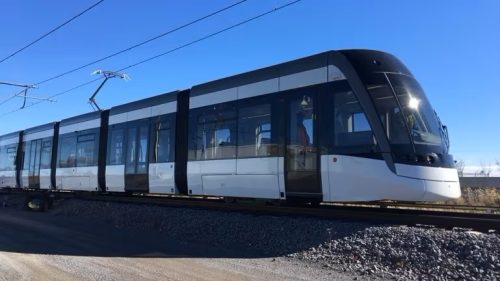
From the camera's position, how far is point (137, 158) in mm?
16828

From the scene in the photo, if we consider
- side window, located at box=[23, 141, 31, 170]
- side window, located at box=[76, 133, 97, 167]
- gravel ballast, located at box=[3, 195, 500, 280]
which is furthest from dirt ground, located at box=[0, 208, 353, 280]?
side window, located at box=[23, 141, 31, 170]

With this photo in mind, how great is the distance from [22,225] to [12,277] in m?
7.39

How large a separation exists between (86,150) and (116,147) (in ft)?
8.63

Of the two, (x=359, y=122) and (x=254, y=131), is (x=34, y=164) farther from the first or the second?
(x=359, y=122)

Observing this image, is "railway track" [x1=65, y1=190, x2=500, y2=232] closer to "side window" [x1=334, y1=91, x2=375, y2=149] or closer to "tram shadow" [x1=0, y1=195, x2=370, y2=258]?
"tram shadow" [x1=0, y1=195, x2=370, y2=258]

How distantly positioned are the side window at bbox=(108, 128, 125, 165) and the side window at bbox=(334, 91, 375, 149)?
31.2ft

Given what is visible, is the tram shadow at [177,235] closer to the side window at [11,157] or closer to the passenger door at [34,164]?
the passenger door at [34,164]

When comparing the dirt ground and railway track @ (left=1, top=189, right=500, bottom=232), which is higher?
railway track @ (left=1, top=189, right=500, bottom=232)

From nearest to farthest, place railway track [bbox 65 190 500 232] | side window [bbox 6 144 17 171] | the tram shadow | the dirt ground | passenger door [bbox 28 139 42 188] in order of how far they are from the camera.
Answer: the dirt ground < railway track [bbox 65 190 500 232] < the tram shadow < passenger door [bbox 28 139 42 188] < side window [bbox 6 144 17 171]

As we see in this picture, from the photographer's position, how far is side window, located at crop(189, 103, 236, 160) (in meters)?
13.1

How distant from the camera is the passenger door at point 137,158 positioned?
648 inches

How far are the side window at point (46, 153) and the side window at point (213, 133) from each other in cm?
1146

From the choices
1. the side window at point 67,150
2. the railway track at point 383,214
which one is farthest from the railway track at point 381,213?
the side window at point 67,150

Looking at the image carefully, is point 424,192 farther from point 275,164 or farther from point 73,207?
point 73,207
